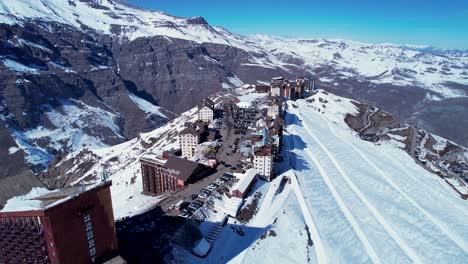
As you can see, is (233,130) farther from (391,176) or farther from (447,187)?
(447,187)

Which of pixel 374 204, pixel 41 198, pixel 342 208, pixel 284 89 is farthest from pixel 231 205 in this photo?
pixel 284 89

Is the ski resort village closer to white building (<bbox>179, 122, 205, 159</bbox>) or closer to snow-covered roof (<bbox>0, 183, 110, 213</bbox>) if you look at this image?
snow-covered roof (<bbox>0, 183, 110, 213</bbox>)

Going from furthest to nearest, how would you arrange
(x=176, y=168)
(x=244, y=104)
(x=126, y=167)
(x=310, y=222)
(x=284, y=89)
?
(x=284, y=89) < (x=244, y=104) < (x=126, y=167) < (x=176, y=168) < (x=310, y=222)

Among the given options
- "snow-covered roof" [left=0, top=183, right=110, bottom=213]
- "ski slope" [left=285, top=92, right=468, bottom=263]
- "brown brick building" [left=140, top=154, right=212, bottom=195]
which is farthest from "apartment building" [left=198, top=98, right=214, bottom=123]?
"snow-covered roof" [left=0, top=183, right=110, bottom=213]

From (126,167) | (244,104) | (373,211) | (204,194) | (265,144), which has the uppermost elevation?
(244,104)

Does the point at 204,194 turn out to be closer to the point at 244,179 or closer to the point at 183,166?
the point at 244,179

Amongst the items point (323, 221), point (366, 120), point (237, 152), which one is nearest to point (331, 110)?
point (366, 120)
